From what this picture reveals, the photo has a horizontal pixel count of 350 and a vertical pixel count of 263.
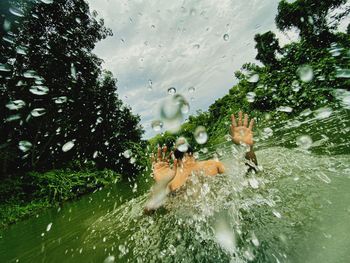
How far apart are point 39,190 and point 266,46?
2234cm

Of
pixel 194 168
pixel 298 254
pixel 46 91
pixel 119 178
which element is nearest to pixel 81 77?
pixel 46 91

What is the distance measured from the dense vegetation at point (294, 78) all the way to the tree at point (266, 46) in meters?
0.08

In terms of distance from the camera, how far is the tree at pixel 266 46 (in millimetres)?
23016

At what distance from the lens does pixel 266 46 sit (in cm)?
2470

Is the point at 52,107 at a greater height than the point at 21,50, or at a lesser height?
lesser

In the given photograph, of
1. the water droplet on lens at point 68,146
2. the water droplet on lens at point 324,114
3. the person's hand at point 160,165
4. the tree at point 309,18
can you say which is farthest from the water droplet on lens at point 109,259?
the tree at point 309,18

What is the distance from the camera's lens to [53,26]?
1423 cm

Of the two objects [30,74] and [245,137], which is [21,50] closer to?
[30,74]

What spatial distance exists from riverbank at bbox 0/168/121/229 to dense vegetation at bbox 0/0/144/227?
4cm

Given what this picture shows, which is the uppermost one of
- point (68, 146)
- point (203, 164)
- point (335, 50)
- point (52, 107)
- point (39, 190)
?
point (52, 107)

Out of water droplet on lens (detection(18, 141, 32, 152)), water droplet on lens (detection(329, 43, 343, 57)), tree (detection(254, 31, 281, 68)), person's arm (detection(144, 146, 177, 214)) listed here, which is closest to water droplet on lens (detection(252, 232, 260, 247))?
person's arm (detection(144, 146, 177, 214))

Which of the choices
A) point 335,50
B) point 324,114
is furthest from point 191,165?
point 335,50

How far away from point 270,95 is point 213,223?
1664 cm

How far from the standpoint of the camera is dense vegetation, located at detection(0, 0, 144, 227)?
1241 centimetres
